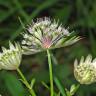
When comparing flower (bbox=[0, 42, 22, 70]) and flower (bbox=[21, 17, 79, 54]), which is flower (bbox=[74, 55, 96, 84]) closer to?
flower (bbox=[21, 17, 79, 54])

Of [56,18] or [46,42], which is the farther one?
[56,18]

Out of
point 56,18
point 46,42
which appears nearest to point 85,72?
point 46,42

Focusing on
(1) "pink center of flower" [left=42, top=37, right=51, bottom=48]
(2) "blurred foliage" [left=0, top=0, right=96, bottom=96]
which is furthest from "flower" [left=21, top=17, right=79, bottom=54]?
(2) "blurred foliage" [left=0, top=0, right=96, bottom=96]

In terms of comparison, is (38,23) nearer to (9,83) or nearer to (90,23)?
(9,83)

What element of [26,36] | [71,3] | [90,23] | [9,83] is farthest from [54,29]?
[71,3]

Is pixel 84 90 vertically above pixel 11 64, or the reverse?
pixel 11 64

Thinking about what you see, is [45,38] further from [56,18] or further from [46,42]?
[56,18]

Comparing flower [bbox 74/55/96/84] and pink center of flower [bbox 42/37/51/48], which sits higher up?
pink center of flower [bbox 42/37/51/48]
